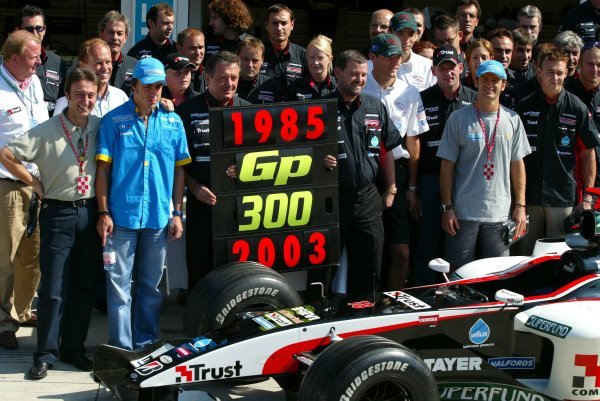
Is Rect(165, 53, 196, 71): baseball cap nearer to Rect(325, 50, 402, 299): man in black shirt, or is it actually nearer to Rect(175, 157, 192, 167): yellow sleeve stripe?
Rect(175, 157, 192, 167): yellow sleeve stripe

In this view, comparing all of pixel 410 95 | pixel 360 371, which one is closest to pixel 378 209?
pixel 410 95

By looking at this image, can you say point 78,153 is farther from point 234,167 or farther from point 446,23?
point 446,23

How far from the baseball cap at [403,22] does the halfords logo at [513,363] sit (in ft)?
12.2

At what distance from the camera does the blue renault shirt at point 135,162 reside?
6.63m

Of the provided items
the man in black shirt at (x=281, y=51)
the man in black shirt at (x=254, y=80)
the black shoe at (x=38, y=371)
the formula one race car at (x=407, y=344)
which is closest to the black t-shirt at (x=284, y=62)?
the man in black shirt at (x=281, y=51)

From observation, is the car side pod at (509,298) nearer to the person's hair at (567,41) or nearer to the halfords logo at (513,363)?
the halfords logo at (513,363)

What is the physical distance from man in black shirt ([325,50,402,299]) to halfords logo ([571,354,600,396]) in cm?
207

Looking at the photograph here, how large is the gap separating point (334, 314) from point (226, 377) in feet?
2.52

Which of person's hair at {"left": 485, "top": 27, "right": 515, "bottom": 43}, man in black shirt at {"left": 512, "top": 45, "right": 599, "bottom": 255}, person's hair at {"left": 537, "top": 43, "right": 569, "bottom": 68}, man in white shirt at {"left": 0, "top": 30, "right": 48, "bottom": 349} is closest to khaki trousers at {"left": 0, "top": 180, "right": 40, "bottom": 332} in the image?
man in white shirt at {"left": 0, "top": 30, "right": 48, "bottom": 349}

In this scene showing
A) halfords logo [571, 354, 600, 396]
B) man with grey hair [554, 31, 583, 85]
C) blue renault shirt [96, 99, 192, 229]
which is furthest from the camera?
man with grey hair [554, 31, 583, 85]

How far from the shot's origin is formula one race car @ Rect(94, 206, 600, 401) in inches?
210

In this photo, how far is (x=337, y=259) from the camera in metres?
7.44

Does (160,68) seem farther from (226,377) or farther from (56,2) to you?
(56,2)

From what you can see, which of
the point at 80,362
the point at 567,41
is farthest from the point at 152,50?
the point at 567,41
